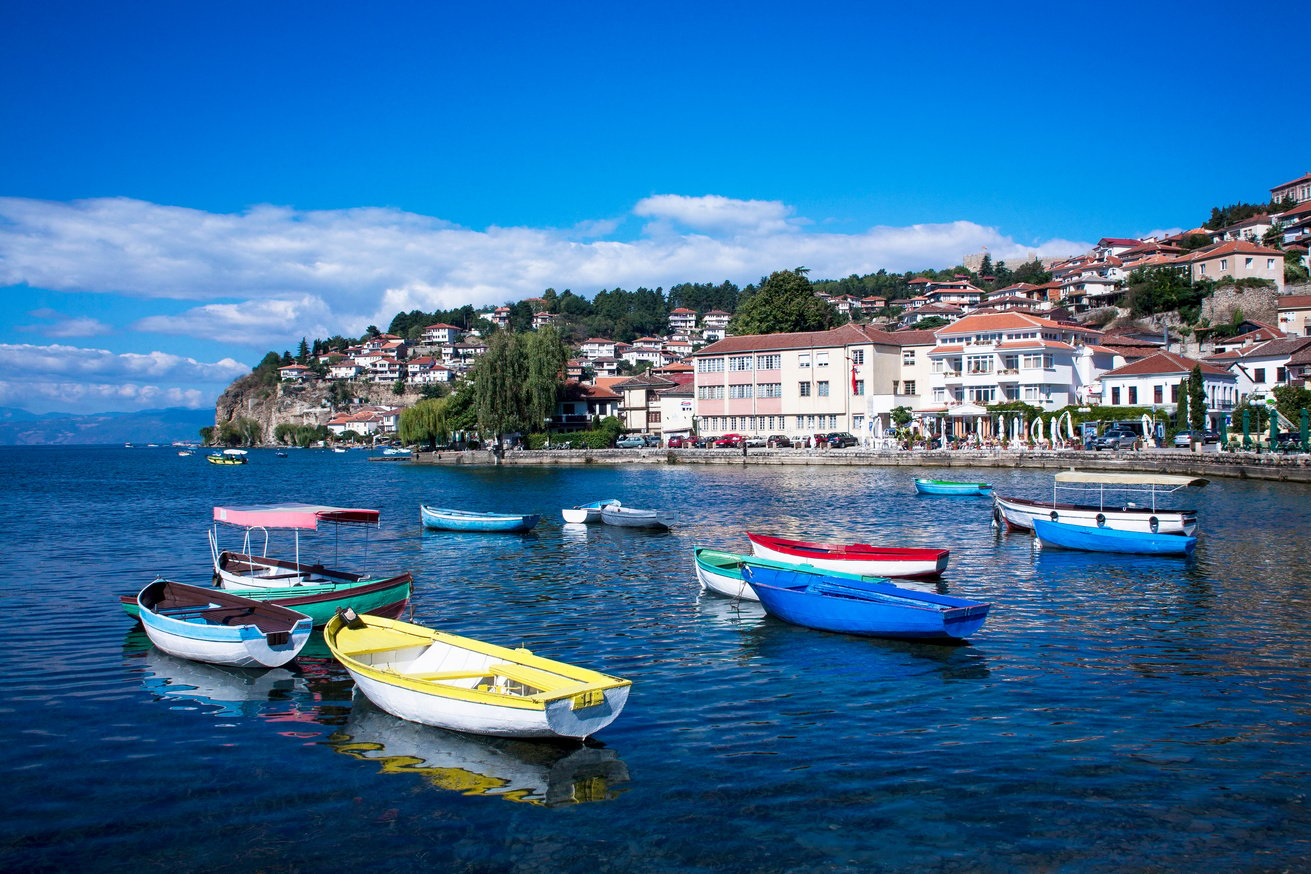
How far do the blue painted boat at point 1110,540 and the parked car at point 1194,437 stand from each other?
120 feet

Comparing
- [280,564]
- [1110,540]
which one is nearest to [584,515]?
[280,564]

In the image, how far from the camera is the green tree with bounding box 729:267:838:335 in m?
94.5

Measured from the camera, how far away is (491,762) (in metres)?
11.4

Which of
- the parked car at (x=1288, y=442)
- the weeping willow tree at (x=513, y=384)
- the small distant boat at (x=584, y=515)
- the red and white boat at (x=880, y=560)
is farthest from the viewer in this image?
the weeping willow tree at (x=513, y=384)

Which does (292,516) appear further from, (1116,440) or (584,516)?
(1116,440)

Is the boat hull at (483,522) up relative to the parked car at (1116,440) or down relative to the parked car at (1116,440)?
down

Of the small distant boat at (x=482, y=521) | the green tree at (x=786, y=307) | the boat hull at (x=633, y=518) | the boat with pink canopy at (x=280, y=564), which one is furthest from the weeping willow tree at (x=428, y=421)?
the boat with pink canopy at (x=280, y=564)

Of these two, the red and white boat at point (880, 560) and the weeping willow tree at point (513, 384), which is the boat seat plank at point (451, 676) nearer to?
the red and white boat at point (880, 560)

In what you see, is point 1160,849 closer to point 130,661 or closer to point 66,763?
point 66,763

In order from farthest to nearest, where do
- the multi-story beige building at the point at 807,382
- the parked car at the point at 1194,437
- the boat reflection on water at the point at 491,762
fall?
1. the multi-story beige building at the point at 807,382
2. the parked car at the point at 1194,437
3. the boat reflection on water at the point at 491,762

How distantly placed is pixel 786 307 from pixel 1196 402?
41.9 metres

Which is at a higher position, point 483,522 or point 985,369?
point 985,369

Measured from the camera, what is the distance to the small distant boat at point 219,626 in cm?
1495

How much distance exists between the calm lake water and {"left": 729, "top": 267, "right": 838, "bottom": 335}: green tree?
Result: 71467 mm
